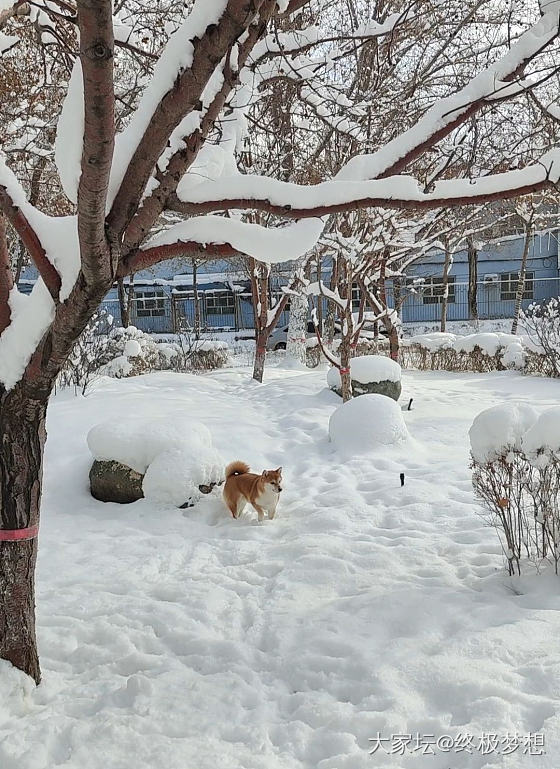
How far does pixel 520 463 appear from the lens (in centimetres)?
368

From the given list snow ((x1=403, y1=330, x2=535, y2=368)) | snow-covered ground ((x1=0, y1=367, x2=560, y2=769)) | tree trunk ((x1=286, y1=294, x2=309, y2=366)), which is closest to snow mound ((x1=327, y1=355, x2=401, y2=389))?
snow-covered ground ((x1=0, y1=367, x2=560, y2=769))

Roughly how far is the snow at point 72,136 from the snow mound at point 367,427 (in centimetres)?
550

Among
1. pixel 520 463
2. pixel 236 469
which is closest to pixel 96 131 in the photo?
pixel 520 463

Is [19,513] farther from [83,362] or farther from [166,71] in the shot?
[83,362]

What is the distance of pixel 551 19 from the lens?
86.0 inches

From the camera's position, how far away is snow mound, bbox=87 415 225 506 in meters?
5.32

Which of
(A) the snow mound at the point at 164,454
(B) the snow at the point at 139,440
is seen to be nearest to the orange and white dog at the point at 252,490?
(A) the snow mound at the point at 164,454

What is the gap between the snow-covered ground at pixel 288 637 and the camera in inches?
88.1

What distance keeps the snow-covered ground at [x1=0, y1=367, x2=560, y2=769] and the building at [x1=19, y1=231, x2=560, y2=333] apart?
24876 mm

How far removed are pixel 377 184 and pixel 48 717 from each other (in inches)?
104

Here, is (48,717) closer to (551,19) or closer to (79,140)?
(79,140)

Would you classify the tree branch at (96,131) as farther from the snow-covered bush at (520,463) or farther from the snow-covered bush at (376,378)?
the snow-covered bush at (376,378)

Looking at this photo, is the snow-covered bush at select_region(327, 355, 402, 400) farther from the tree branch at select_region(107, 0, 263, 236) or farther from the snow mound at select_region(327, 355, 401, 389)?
the tree branch at select_region(107, 0, 263, 236)

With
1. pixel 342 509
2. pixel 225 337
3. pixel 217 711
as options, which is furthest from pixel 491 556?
pixel 225 337
